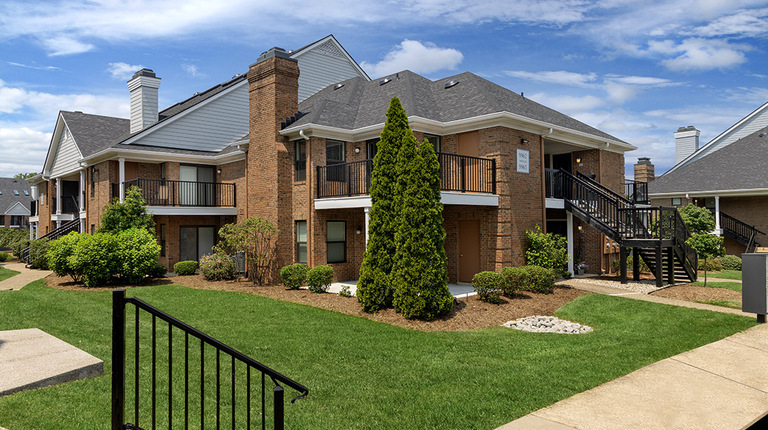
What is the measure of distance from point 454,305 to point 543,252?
17.3ft

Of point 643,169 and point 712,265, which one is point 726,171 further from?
point 712,265

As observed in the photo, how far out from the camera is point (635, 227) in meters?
16.1

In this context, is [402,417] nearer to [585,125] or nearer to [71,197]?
[585,125]

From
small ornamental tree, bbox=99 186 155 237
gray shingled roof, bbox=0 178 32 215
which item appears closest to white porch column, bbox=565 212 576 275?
small ornamental tree, bbox=99 186 155 237

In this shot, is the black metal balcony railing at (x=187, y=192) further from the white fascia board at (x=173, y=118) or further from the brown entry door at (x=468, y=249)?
the brown entry door at (x=468, y=249)

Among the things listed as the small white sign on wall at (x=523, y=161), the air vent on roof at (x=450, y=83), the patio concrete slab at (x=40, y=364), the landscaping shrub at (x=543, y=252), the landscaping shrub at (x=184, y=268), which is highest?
the air vent on roof at (x=450, y=83)

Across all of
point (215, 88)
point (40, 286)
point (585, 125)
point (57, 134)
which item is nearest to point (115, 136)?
point (57, 134)

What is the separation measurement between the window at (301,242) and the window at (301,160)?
5.23 feet

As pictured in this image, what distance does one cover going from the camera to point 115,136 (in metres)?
27.3

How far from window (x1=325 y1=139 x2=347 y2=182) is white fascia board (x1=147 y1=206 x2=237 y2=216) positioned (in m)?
6.56

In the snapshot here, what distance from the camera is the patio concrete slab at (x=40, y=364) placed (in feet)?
16.5

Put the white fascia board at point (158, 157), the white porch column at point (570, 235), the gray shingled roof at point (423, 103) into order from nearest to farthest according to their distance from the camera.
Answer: the gray shingled roof at point (423, 103) < the white porch column at point (570, 235) < the white fascia board at point (158, 157)

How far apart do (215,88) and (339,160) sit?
44.1 ft

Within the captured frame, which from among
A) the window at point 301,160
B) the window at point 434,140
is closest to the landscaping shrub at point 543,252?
the window at point 434,140
